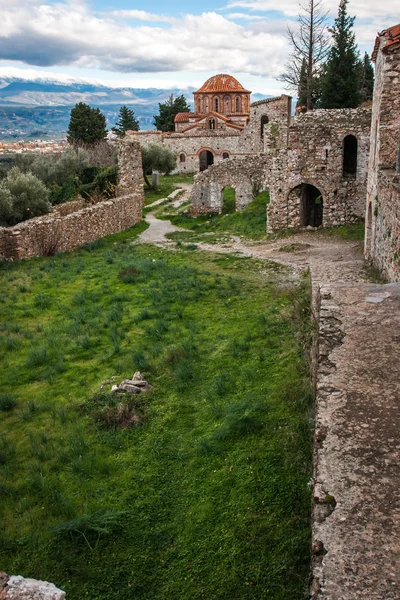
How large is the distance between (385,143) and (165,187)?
29.5 m

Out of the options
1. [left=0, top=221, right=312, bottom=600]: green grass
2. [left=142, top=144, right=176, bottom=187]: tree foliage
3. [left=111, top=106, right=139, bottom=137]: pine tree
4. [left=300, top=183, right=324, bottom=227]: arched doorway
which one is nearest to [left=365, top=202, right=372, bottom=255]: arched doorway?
[left=0, top=221, right=312, bottom=600]: green grass

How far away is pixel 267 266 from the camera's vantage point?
16.2 meters

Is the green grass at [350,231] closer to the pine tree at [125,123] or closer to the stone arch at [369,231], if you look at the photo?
the stone arch at [369,231]

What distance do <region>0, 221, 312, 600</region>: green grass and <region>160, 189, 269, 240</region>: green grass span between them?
37.4 feet

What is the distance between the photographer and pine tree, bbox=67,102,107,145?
180 feet

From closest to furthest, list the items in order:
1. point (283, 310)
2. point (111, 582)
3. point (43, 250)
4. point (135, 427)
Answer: point (111, 582) < point (135, 427) < point (283, 310) < point (43, 250)

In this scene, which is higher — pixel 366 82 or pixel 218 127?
pixel 366 82

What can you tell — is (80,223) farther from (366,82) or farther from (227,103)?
(227,103)

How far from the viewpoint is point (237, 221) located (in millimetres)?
25625

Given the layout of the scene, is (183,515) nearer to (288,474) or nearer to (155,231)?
(288,474)

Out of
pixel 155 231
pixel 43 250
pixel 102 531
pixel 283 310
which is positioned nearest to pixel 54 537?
pixel 102 531

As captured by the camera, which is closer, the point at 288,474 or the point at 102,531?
the point at 102,531

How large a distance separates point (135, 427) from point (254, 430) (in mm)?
1738

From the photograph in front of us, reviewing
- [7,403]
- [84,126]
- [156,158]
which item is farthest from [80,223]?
[84,126]
